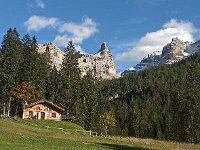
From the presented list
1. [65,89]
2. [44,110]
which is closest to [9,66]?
[44,110]

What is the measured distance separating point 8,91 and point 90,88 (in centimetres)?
2446

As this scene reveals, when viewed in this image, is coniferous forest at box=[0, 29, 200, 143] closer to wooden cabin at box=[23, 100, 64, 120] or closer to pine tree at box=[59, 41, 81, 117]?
pine tree at box=[59, 41, 81, 117]

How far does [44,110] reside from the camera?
104m

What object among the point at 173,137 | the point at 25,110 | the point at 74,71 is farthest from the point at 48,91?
the point at 173,137

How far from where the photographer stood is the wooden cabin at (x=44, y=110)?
102625 mm

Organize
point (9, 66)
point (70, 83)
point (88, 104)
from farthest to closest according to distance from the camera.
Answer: point (88, 104) < point (70, 83) < point (9, 66)

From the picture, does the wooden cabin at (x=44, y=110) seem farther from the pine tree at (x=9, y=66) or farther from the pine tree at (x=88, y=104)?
the pine tree at (x=88, y=104)

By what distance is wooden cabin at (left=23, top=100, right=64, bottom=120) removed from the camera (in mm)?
102625

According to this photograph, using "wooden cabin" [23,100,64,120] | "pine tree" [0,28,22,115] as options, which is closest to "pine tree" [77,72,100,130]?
"wooden cabin" [23,100,64,120]

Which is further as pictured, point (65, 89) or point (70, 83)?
point (65, 89)

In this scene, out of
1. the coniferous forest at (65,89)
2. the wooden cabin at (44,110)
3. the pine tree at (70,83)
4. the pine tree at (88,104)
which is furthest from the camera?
the pine tree at (70,83)

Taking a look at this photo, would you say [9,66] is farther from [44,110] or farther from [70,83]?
[70,83]

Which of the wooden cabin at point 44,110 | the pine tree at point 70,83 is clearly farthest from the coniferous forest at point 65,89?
the wooden cabin at point 44,110

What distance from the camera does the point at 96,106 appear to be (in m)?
117
